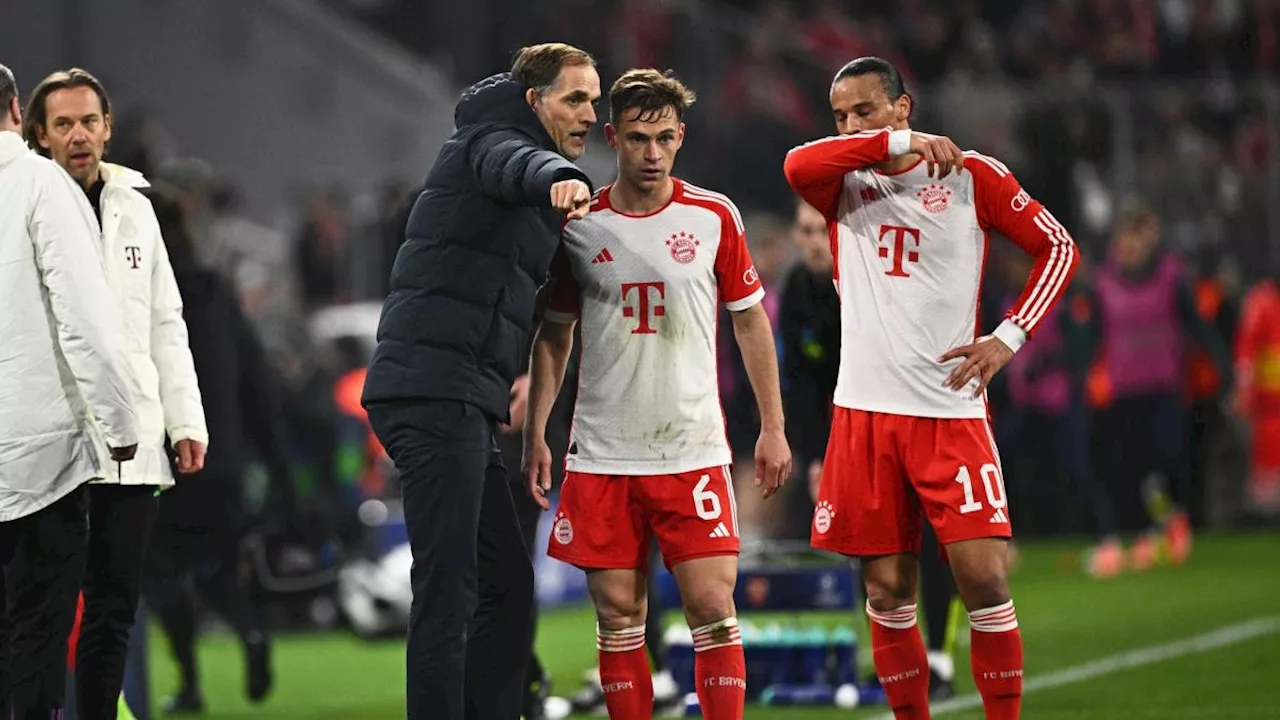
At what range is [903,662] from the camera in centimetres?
759

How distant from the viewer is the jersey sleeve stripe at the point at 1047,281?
746cm

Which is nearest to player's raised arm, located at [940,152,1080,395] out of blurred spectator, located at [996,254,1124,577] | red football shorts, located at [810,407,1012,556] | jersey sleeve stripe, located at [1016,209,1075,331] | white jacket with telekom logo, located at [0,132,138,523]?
jersey sleeve stripe, located at [1016,209,1075,331]

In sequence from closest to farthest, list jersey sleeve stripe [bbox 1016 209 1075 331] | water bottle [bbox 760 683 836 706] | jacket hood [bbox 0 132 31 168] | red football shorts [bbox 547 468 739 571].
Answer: jacket hood [bbox 0 132 31 168]
red football shorts [bbox 547 468 739 571]
jersey sleeve stripe [bbox 1016 209 1075 331]
water bottle [bbox 760 683 836 706]

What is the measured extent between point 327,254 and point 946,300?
37.4 ft

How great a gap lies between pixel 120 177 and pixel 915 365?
2.78m

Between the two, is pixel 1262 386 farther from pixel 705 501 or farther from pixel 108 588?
pixel 108 588

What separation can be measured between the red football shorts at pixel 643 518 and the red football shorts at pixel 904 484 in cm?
40

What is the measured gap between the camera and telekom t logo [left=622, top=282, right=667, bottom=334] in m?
7.34

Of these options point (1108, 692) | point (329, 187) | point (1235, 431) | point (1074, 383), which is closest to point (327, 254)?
point (329, 187)

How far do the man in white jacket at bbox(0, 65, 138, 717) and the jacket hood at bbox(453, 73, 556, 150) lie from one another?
127 centimetres

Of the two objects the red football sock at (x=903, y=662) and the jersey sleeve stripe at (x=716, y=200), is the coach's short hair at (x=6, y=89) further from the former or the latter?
the red football sock at (x=903, y=662)

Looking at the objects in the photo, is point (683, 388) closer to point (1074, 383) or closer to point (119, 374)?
point (119, 374)

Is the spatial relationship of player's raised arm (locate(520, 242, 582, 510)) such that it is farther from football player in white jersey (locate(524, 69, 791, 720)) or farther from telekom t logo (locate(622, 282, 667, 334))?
telekom t logo (locate(622, 282, 667, 334))

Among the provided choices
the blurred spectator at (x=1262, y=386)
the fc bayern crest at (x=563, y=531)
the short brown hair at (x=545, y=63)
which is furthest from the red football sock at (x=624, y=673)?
the blurred spectator at (x=1262, y=386)
